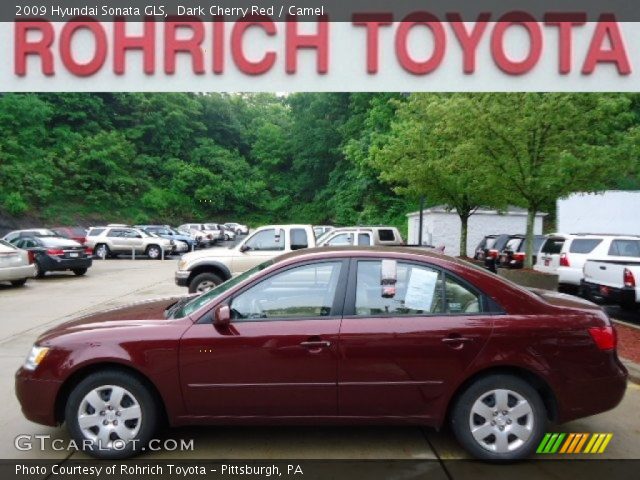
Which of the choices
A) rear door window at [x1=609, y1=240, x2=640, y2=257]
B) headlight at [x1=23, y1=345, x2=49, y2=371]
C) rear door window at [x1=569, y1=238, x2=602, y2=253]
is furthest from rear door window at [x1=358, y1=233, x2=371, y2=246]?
headlight at [x1=23, y1=345, x2=49, y2=371]

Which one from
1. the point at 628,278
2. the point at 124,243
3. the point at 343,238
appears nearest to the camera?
the point at 628,278

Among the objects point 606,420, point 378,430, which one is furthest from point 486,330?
point 606,420

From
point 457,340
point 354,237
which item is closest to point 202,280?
point 354,237

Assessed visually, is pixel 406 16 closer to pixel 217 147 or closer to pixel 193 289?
pixel 193 289

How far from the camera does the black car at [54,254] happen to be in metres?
17.1

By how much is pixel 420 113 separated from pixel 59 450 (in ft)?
53.8

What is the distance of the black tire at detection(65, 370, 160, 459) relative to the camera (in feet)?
13.0

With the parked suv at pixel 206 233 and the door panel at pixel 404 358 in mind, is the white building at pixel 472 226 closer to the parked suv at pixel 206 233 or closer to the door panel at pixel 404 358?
the parked suv at pixel 206 233

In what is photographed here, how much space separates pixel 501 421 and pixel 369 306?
1.32m

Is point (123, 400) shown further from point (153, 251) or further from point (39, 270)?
point (153, 251)

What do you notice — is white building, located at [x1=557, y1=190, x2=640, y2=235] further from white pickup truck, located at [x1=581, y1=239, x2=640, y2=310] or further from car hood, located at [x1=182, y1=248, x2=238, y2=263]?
car hood, located at [x1=182, y1=248, x2=238, y2=263]

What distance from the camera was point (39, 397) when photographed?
13.2 feet

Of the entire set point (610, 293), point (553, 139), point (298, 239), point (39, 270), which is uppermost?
point (553, 139)

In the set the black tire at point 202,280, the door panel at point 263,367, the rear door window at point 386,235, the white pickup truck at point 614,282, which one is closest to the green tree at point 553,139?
the white pickup truck at point 614,282
